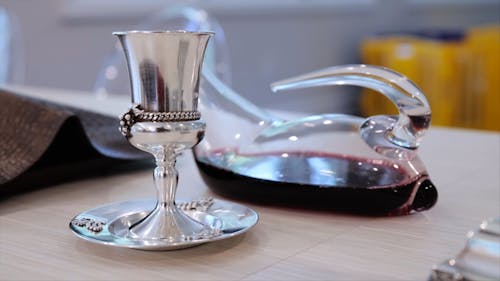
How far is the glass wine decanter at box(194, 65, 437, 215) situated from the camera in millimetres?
529

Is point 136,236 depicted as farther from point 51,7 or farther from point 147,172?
point 51,7

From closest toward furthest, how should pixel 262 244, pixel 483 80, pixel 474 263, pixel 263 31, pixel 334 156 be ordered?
pixel 474 263 → pixel 262 244 → pixel 334 156 → pixel 263 31 → pixel 483 80

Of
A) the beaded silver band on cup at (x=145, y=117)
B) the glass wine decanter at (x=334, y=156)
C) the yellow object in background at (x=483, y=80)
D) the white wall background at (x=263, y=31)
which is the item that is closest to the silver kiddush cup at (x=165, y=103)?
the beaded silver band on cup at (x=145, y=117)

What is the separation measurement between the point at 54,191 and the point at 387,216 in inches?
10.3

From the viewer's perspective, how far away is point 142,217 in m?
0.49

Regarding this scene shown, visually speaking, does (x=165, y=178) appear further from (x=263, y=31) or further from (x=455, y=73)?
(x=455, y=73)

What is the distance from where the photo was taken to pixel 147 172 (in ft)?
2.28

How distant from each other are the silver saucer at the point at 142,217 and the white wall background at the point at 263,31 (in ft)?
5.74

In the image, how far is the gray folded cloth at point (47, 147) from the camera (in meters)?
0.60

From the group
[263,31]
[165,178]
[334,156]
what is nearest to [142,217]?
[165,178]

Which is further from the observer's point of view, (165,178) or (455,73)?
(455,73)

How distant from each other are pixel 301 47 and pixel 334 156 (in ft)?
10.4

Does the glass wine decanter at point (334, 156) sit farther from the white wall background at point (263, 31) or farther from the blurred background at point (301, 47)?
the white wall background at point (263, 31)

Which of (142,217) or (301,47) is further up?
(142,217)
